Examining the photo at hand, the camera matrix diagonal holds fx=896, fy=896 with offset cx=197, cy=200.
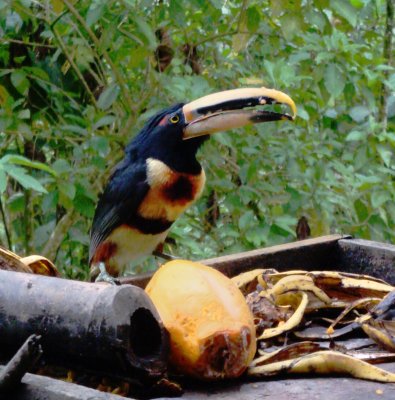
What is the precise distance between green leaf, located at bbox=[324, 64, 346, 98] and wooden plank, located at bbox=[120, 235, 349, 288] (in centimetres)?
83

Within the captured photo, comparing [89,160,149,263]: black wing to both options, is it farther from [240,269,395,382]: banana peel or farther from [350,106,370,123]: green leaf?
[350,106,370,123]: green leaf

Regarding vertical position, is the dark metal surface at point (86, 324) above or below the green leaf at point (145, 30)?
above

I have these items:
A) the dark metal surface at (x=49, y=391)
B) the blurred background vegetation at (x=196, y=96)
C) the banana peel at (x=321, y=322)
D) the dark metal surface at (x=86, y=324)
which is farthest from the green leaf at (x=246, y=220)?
the dark metal surface at (x=49, y=391)

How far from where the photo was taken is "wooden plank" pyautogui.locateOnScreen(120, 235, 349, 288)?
78.6 inches

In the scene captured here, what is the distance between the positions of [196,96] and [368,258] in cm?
99

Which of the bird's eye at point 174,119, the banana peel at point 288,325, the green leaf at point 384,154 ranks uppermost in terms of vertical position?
the banana peel at point 288,325

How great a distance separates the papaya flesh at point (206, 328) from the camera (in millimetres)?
1304

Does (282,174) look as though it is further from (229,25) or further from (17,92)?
(17,92)

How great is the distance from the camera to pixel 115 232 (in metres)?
2.71

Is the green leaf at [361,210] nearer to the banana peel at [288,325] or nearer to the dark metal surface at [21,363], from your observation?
the banana peel at [288,325]

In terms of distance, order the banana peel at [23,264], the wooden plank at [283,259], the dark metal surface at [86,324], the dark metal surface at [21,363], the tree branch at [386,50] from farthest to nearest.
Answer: the tree branch at [386,50], the wooden plank at [283,259], the banana peel at [23,264], the dark metal surface at [86,324], the dark metal surface at [21,363]

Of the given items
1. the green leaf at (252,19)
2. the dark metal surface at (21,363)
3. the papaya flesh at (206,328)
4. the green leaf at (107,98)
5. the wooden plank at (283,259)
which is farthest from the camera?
the green leaf at (107,98)

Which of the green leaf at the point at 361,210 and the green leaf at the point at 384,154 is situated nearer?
the green leaf at the point at 384,154

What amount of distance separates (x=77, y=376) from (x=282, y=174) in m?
2.10
